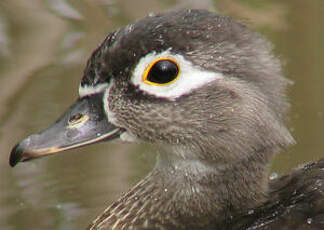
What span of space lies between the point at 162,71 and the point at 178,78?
10 cm

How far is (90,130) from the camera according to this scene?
441cm

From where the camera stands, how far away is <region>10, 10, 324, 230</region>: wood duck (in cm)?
430

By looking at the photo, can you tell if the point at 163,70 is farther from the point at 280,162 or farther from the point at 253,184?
the point at 280,162

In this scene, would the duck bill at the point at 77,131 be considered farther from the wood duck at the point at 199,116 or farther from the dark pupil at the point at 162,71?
the dark pupil at the point at 162,71

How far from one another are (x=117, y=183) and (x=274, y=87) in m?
1.72

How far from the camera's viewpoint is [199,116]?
4.44 metres

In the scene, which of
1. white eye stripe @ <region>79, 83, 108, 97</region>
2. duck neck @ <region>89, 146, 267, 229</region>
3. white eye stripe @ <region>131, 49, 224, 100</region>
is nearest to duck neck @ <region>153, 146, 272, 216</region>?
duck neck @ <region>89, 146, 267, 229</region>

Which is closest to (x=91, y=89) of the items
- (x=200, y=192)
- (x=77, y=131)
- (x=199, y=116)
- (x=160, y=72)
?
(x=77, y=131)

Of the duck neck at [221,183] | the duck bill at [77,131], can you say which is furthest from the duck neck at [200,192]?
the duck bill at [77,131]

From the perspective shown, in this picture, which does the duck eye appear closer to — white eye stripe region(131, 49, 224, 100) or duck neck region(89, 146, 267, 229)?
white eye stripe region(131, 49, 224, 100)

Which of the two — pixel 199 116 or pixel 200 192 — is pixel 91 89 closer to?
pixel 199 116

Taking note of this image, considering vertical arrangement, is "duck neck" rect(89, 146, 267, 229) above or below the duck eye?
below

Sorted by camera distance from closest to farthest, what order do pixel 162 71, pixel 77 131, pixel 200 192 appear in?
pixel 162 71, pixel 77 131, pixel 200 192

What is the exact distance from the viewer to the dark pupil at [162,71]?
4.25m
